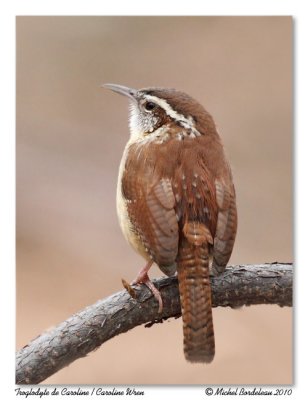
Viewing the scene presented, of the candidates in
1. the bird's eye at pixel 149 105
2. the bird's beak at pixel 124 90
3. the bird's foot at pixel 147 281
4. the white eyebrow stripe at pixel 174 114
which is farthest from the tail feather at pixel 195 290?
the bird's beak at pixel 124 90

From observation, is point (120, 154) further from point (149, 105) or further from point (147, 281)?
point (147, 281)

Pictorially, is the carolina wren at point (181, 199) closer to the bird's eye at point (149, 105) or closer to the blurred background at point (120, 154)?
the bird's eye at point (149, 105)

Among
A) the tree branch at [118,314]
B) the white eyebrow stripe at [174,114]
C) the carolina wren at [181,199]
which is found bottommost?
the tree branch at [118,314]

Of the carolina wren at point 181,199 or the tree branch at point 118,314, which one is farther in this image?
the tree branch at point 118,314

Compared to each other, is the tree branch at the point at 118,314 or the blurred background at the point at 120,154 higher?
the blurred background at the point at 120,154

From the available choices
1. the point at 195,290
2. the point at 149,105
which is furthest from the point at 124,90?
the point at 195,290

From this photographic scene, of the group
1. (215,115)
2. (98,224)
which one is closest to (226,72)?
(215,115)
